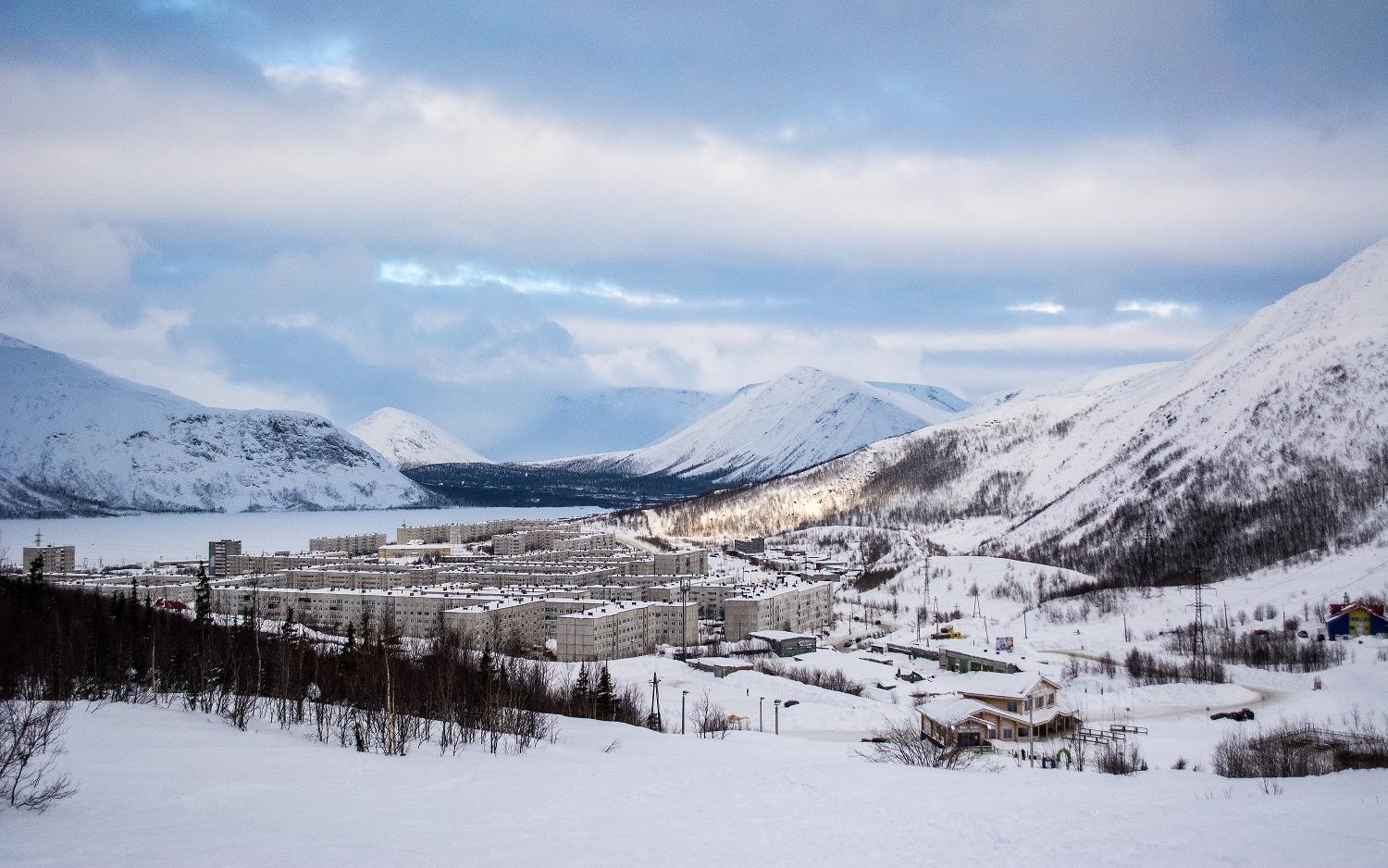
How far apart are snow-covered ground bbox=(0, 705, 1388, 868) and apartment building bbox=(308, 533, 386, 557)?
3480 inches

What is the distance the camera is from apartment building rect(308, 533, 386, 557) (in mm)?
100125

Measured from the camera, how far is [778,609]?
53.9m

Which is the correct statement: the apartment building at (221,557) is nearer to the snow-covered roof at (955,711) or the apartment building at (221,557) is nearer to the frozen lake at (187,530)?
the frozen lake at (187,530)

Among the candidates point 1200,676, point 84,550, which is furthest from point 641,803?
point 84,550

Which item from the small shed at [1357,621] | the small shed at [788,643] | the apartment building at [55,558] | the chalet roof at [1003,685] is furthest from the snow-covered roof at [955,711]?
the apartment building at [55,558]

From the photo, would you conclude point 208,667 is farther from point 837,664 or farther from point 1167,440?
point 1167,440

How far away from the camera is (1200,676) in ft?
112

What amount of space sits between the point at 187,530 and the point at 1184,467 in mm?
131597

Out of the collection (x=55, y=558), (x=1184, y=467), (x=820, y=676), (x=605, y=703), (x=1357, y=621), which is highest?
(x=1184, y=467)

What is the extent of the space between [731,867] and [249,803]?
583cm

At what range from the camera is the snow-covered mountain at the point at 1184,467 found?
6431cm

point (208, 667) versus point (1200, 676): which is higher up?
point (208, 667)

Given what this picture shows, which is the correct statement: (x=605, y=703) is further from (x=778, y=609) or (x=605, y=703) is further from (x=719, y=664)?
(x=778, y=609)

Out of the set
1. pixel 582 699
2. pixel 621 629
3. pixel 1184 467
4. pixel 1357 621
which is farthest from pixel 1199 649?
pixel 1184 467
